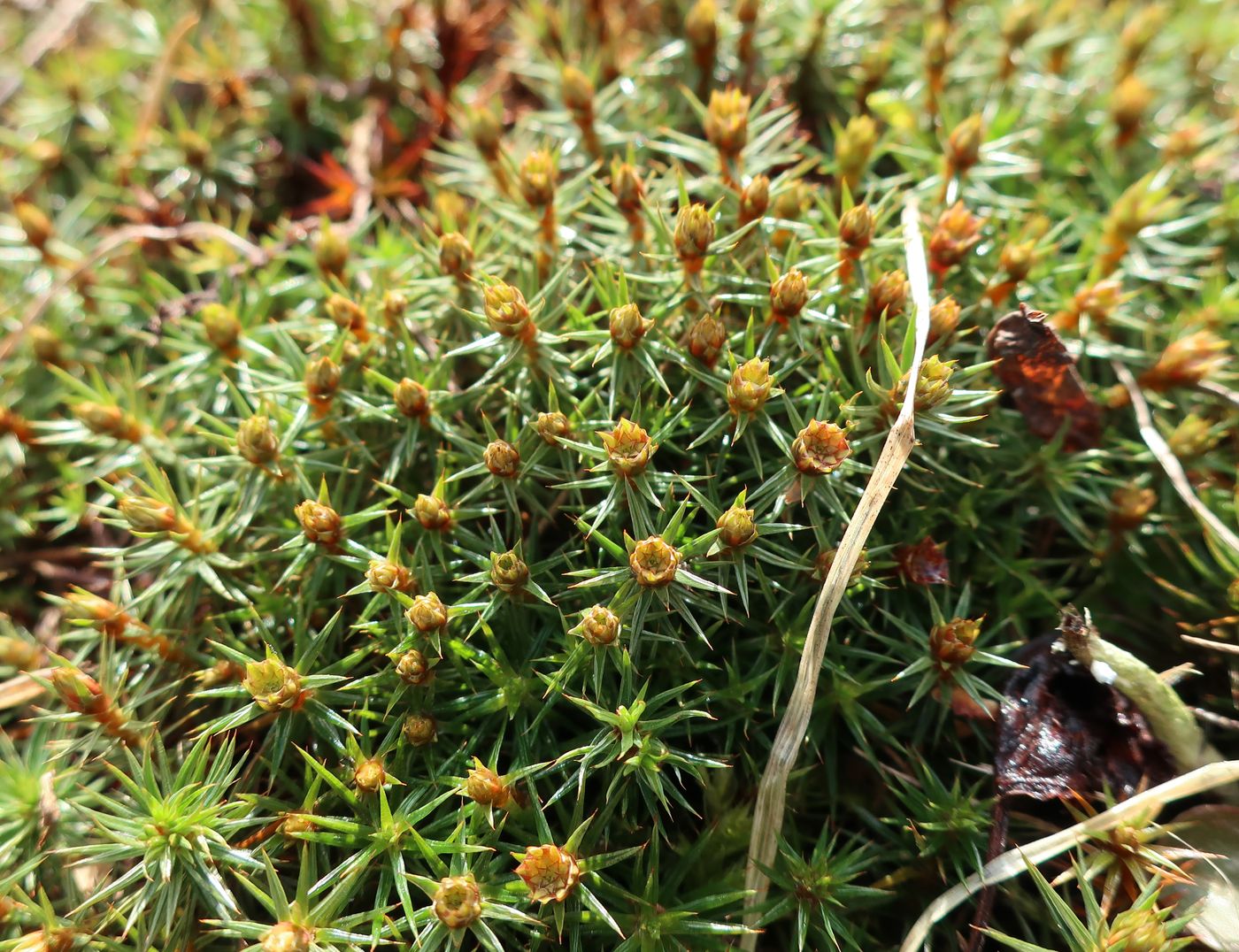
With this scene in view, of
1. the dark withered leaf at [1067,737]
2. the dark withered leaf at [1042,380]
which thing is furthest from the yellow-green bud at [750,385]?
the dark withered leaf at [1067,737]

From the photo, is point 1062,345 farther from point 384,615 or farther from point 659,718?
point 384,615

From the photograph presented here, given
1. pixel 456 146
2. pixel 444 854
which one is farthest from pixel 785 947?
pixel 456 146

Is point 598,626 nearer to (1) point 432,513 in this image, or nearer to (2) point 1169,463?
(1) point 432,513

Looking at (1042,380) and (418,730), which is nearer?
(418,730)

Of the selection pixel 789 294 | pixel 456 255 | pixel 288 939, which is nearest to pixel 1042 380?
pixel 789 294

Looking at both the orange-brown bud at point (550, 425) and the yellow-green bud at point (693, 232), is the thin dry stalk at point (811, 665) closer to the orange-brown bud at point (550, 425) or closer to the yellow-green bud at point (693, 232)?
the yellow-green bud at point (693, 232)

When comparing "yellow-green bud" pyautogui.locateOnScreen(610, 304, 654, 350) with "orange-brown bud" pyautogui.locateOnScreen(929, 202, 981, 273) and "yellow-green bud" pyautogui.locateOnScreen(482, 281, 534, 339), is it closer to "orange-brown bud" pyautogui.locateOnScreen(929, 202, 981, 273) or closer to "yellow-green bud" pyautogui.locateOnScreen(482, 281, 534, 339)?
"yellow-green bud" pyautogui.locateOnScreen(482, 281, 534, 339)
